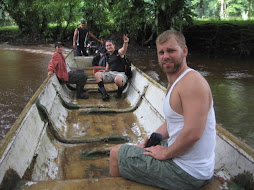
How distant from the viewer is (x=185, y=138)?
5.31 feet

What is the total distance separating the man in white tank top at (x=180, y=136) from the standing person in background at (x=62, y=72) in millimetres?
3354

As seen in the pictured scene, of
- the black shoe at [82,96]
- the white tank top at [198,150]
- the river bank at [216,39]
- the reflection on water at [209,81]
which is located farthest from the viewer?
the river bank at [216,39]

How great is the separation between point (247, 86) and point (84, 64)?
5.84m

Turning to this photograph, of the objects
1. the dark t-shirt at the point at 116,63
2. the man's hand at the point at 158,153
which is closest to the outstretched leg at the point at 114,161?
the man's hand at the point at 158,153

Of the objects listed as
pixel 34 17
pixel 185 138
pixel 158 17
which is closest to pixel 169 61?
pixel 185 138

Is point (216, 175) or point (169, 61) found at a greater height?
point (169, 61)

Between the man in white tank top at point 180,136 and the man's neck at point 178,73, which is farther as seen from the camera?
the man's neck at point 178,73

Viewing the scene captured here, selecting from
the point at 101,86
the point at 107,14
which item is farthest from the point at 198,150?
Result: the point at 107,14

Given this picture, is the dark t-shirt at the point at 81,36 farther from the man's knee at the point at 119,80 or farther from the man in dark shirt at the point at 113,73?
the man's knee at the point at 119,80

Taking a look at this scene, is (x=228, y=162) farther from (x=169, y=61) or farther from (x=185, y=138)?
(x=169, y=61)

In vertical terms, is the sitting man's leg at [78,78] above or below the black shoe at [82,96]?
above

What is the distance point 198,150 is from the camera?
5.62 ft

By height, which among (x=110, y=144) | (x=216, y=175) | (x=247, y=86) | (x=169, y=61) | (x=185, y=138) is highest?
(x=169, y=61)

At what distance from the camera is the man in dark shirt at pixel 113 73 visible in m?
5.39
